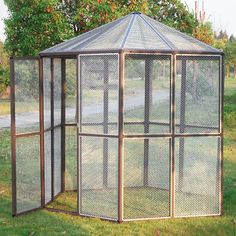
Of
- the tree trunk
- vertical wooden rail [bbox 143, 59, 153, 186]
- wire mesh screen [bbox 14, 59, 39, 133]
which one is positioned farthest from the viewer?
the tree trunk

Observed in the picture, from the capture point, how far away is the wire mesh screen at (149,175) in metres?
7.73

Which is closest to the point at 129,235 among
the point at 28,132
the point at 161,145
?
the point at 161,145

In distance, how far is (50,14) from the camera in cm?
1326

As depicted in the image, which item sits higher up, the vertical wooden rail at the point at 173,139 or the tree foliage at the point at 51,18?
the tree foliage at the point at 51,18

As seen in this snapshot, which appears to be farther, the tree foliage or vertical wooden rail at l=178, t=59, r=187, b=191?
the tree foliage

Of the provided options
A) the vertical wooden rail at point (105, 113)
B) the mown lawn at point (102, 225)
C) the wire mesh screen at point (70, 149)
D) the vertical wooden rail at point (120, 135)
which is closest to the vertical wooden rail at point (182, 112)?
the mown lawn at point (102, 225)

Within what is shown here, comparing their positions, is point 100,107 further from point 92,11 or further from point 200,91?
point 92,11

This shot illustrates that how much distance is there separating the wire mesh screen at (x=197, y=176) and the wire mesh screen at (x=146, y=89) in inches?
20.9

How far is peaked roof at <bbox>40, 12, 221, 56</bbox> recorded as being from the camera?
730 cm

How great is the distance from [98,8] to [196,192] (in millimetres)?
7460

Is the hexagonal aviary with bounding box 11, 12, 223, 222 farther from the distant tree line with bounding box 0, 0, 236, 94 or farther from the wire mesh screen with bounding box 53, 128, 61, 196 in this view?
the distant tree line with bounding box 0, 0, 236, 94

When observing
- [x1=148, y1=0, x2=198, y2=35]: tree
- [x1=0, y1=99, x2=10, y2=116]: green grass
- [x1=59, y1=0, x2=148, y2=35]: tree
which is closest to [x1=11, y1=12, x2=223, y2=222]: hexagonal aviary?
[x1=59, y1=0, x2=148, y2=35]: tree

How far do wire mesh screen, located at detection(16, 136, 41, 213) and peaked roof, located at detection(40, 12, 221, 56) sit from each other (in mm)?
1521

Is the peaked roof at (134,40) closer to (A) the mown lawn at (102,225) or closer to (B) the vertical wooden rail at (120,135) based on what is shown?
(B) the vertical wooden rail at (120,135)
